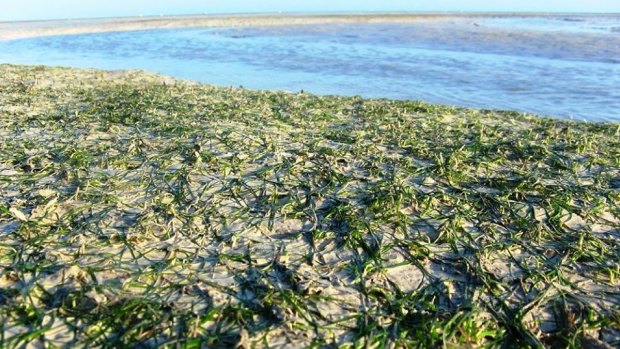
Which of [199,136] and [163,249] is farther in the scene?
[199,136]

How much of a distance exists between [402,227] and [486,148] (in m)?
1.97

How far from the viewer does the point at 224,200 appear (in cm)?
347

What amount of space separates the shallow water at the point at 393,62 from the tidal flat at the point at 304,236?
4.88 meters

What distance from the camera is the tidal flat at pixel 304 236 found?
2182 millimetres

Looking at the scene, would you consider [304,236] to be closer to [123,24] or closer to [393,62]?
[393,62]

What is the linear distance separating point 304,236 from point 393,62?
1267cm

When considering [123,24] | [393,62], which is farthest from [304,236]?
[123,24]

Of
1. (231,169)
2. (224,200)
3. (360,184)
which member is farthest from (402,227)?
(231,169)

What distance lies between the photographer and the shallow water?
10.2 m

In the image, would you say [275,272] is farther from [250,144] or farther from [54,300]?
[250,144]

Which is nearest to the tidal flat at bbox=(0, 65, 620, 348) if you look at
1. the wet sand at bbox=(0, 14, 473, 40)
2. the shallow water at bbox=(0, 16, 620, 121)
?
the shallow water at bbox=(0, 16, 620, 121)

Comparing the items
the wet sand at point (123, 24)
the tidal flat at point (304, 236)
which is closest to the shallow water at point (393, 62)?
the wet sand at point (123, 24)

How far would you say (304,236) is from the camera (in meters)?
3.01

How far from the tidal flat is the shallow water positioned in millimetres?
4878
